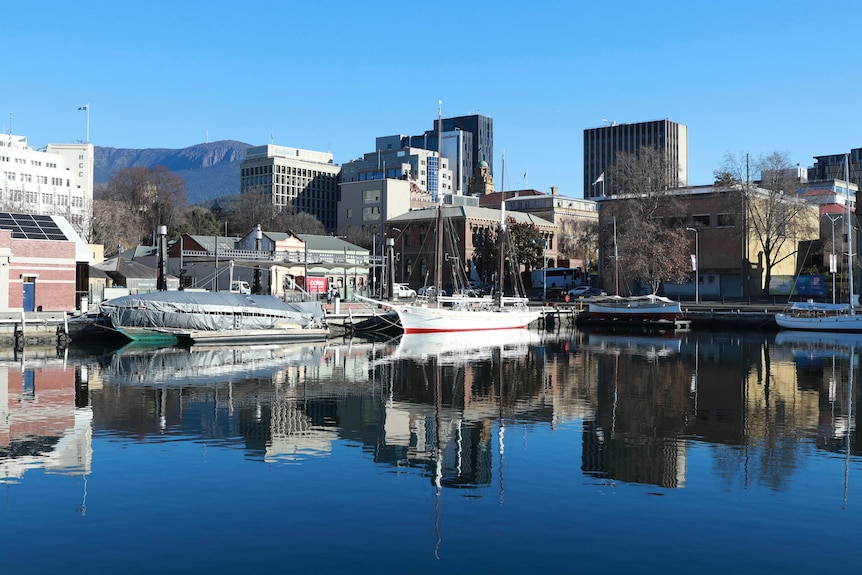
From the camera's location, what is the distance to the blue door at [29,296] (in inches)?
2341

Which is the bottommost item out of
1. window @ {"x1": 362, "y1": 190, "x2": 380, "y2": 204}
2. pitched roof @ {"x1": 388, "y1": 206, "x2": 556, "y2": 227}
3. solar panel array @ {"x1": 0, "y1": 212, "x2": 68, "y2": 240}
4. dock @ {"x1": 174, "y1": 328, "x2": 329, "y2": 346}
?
dock @ {"x1": 174, "y1": 328, "x2": 329, "y2": 346}

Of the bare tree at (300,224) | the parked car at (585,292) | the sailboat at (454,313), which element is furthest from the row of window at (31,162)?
the sailboat at (454,313)

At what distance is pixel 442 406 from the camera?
3159cm

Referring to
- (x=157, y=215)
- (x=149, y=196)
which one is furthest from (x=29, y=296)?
(x=149, y=196)

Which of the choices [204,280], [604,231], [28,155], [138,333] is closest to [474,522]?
[138,333]

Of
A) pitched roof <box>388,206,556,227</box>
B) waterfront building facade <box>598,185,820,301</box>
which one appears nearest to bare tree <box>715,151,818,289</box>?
waterfront building facade <box>598,185,820,301</box>

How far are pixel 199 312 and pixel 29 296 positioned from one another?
40.8ft

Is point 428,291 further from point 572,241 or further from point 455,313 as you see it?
point 572,241

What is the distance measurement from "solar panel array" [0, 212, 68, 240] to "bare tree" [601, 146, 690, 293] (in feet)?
160

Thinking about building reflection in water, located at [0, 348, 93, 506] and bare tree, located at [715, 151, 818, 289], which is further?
bare tree, located at [715, 151, 818, 289]

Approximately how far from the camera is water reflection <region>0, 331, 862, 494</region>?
22.5m

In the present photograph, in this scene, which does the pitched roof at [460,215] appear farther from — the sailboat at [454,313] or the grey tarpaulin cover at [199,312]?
the grey tarpaulin cover at [199,312]

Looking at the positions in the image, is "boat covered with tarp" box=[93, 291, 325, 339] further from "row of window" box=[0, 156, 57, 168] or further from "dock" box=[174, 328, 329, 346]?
"row of window" box=[0, 156, 57, 168]

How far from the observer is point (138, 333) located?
54.0 metres
